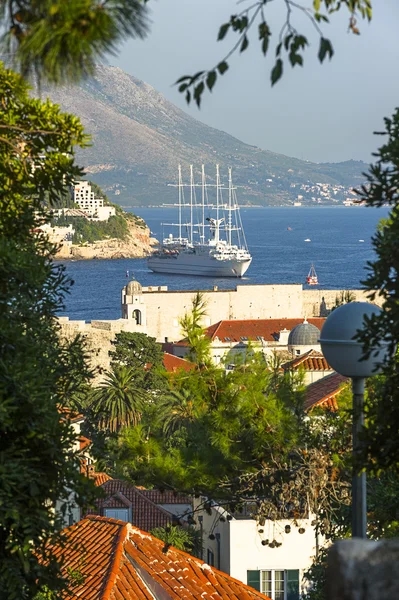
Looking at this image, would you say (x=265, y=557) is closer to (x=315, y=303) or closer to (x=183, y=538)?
(x=183, y=538)

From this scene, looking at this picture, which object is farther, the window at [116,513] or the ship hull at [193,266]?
the ship hull at [193,266]

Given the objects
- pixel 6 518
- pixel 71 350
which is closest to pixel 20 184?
pixel 71 350

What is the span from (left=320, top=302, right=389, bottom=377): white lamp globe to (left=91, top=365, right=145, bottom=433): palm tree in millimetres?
29374

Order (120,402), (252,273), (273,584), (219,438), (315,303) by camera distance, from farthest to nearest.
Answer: (252,273)
(315,303)
(120,402)
(273,584)
(219,438)

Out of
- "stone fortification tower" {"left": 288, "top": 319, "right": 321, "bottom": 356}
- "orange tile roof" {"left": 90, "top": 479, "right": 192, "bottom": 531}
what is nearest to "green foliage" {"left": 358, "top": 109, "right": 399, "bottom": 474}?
"orange tile roof" {"left": 90, "top": 479, "right": 192, "bottom": 531}

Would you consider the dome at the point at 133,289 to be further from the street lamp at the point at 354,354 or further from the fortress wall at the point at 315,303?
the street lamp at the point at 354,354

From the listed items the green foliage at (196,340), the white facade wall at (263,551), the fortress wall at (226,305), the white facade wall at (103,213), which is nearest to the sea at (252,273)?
the white facade wall at (103,213)

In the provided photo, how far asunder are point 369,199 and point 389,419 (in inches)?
41.5

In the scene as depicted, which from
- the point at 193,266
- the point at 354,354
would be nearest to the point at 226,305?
the point at 354,354

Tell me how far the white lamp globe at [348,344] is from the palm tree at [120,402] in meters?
29.4

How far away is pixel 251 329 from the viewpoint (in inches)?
2381

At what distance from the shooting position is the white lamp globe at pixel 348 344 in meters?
5.53

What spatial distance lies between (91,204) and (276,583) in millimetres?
167907

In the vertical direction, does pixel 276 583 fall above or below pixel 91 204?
below
